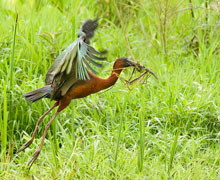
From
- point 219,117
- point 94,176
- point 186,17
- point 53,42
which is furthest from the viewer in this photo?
point 186,17

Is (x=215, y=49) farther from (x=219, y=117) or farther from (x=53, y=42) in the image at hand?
(x=53, y=42)

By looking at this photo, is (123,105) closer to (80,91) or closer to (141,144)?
(141,144)

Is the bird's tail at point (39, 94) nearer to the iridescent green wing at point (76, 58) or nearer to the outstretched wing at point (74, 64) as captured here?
the outstretched wing at point (74, 64)

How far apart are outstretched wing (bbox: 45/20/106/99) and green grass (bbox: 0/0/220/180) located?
256 mm

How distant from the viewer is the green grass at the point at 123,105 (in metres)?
3.84

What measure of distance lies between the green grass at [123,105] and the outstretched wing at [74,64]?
26 centimetres

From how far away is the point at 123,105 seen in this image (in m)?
3.89

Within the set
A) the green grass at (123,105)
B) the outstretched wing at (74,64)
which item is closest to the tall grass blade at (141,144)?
the green grass at (123,105)

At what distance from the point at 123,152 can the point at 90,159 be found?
30cm

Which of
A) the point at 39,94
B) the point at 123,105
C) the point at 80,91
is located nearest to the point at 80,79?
the point at 80,91

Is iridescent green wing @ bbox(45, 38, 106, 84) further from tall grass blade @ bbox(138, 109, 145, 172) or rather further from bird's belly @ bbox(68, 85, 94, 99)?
tall grass blade @ bbox(138, 109, 145, 172)

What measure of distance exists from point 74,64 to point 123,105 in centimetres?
73

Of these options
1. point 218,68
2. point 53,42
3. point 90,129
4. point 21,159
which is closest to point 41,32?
point 53,42

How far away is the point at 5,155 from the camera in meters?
4.06
